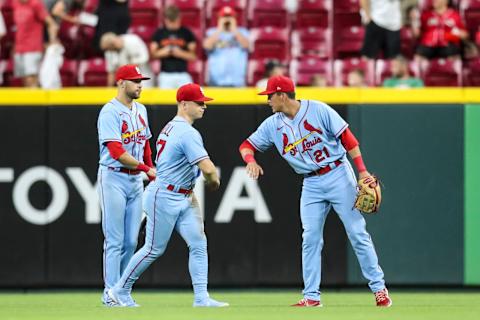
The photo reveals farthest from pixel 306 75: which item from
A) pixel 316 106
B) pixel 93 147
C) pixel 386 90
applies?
pixel 316 106

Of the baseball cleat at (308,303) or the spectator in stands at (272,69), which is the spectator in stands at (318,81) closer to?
the spectator in stands at (272,69)

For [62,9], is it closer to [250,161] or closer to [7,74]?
[7,74]

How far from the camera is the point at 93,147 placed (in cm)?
1088

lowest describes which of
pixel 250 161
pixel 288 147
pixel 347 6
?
pixel 250 161

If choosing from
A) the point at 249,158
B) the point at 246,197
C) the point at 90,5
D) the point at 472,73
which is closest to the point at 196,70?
the point at 90,5

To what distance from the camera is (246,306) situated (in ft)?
28.3

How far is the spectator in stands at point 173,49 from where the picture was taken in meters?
12.3

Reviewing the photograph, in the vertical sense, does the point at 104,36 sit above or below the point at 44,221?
above

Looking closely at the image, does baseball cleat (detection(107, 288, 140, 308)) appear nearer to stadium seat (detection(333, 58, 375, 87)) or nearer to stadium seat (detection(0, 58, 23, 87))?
stadium seat (detection(333, 58, 375, 87))

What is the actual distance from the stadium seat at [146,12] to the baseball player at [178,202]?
561cm

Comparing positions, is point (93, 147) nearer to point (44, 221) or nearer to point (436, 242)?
point (44, 221)

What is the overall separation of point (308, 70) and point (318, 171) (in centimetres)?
433

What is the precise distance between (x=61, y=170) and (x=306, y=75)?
321 centimetres

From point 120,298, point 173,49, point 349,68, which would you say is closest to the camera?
point 120,298
